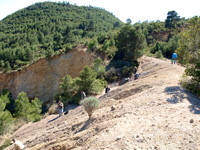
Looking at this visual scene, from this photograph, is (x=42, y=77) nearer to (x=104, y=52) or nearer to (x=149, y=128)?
(x=104, y=52)

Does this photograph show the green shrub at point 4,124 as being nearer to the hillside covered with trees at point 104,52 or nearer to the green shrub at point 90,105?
the hillside covered with trees at point 104,52

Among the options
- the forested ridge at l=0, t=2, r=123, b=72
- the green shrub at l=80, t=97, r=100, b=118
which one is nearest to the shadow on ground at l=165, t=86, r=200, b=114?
the green shrub at l=80, t=97, r=100, b=118

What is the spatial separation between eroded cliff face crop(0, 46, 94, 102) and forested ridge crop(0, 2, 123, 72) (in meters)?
1.70

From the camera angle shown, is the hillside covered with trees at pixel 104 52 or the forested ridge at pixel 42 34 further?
the forested ridge at pixel 42 34

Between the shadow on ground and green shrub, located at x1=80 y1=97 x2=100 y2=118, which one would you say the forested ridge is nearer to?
green shrub, located at x1=80 y1=97 x2=100 y2=118

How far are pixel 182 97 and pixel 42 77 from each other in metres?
28.5

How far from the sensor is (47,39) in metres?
48.4

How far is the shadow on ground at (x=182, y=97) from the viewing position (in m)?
5.70

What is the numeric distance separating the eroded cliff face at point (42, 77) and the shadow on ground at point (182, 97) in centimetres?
2342

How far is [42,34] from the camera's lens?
5041 centimetres

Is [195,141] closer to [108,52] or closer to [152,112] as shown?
[152,112]

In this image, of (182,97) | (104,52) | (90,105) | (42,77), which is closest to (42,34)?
(42,77)

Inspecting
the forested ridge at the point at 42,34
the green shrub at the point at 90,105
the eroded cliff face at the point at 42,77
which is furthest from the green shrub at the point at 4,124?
the forested ridge at the point at 42,34

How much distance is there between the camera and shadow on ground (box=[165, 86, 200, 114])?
5.70 meters
